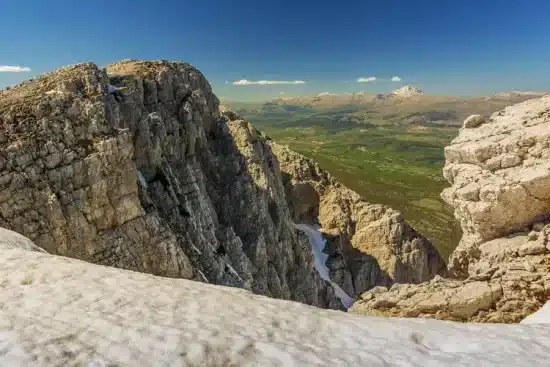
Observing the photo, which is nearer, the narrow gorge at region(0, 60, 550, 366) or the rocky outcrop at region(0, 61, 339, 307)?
the narrow gorge at region(0, 60, 550, 366)

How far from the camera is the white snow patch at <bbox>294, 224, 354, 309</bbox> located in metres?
78.2

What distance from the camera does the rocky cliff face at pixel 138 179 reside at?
29.8m

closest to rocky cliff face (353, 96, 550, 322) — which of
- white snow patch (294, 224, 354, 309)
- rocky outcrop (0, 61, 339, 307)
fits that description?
rocky outcrop (0, 61, 339, 307)

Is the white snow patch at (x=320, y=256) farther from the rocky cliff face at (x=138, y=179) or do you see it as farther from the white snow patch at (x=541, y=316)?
the white snow patch at (x=541, y=316)

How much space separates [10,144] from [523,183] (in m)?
33.9

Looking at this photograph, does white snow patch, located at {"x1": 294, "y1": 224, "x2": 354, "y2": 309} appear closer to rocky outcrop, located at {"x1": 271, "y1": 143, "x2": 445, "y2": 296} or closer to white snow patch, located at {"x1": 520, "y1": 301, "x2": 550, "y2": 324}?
rocky outcrop, located at {"x1": 271, "y1": 143, "x2": 445, "y2": 296}

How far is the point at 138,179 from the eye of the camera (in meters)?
37.6

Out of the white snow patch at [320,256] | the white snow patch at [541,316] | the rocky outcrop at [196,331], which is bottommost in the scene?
the white snow patch at [320,256]

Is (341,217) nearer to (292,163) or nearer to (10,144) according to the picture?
(292,163)

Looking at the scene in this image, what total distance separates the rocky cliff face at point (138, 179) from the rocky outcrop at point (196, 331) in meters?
15.2

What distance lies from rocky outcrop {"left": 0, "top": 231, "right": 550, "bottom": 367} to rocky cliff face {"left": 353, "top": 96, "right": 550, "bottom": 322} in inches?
375

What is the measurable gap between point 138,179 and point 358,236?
59.8 metres

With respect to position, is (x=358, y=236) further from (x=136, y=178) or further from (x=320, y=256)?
(x=136, y=178)

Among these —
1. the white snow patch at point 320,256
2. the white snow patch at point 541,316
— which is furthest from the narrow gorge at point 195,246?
the white snow patch at point 320,256
